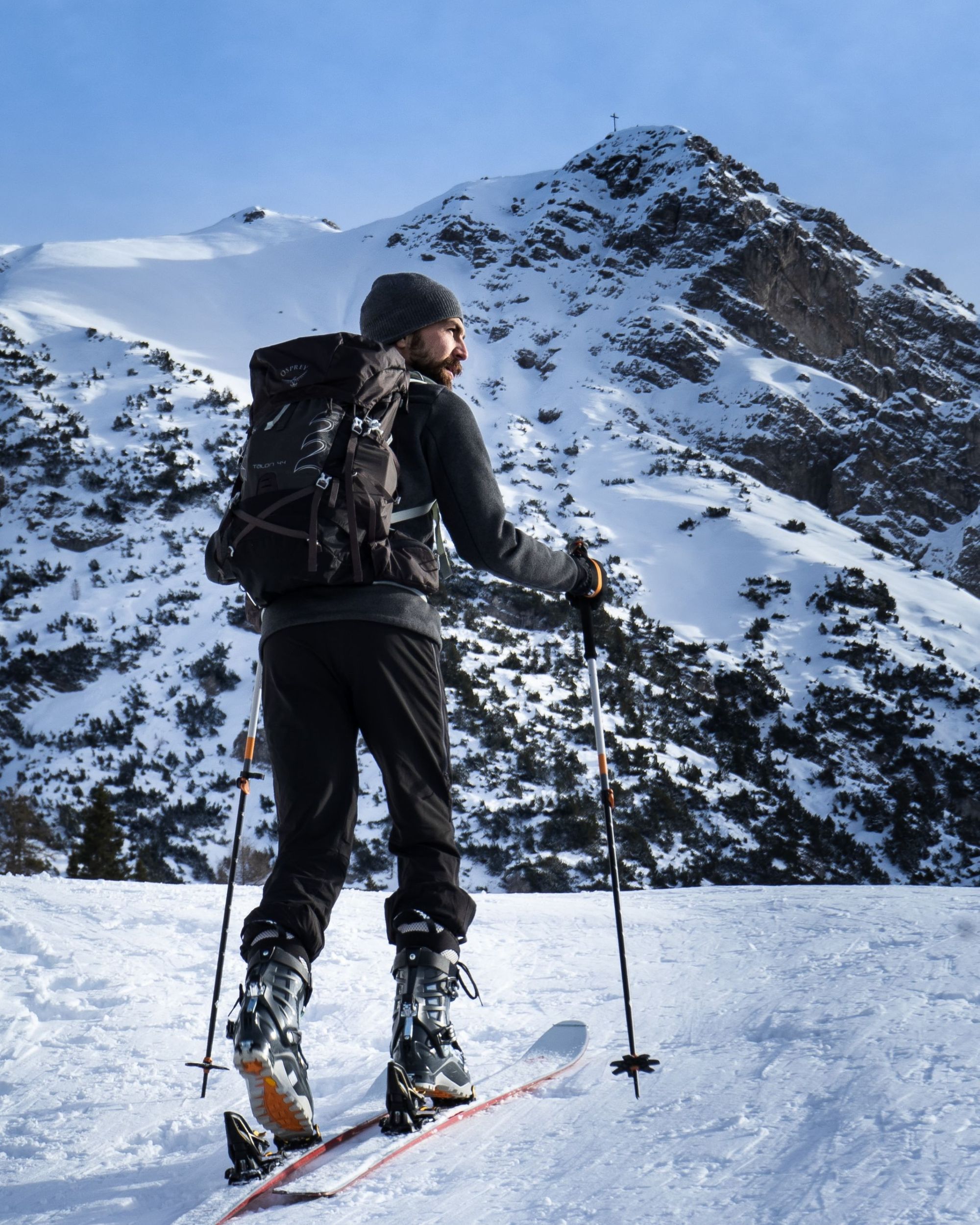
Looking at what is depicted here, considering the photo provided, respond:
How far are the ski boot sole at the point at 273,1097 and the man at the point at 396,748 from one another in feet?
0.15

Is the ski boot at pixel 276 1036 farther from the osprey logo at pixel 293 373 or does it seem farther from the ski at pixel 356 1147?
the osprey logo at pixel 293 373

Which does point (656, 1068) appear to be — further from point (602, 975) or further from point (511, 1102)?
point (602, 975)

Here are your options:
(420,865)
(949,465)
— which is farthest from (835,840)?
(949,465)

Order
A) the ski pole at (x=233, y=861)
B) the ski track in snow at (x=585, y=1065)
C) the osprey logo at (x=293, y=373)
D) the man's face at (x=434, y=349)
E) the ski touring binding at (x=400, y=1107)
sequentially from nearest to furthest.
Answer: the ski track in snow at (x=585, y=1065), the ski touring binding at (x=400, y=1107), the osprey logo at (x=293, y=373), the ski pole at (x=233, y=861), the man's face at (x=434, y=349)

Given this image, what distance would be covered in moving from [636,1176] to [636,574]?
103ft

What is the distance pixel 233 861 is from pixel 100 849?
16.1 meters

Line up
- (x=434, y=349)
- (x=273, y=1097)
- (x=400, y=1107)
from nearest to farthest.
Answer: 1. (x=273, y=1097)
2. (x=400, y=1107)
3. (x=434, y=349)

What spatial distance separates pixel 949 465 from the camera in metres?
53.8

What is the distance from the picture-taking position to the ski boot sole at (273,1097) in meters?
1.57

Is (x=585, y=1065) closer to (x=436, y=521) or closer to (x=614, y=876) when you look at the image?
(x=614, y=876)

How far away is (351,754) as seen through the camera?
194 centimetres

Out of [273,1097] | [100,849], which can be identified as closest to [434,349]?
[273,1097]

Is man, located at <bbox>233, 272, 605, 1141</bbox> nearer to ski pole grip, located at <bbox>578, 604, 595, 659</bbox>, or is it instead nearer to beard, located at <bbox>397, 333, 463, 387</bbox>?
beard, located at <bbox>397, 333, 463, 387</bbox>

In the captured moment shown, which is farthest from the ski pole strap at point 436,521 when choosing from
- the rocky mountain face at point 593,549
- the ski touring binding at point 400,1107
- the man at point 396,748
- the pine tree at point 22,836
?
the pine tree at point 22,836
